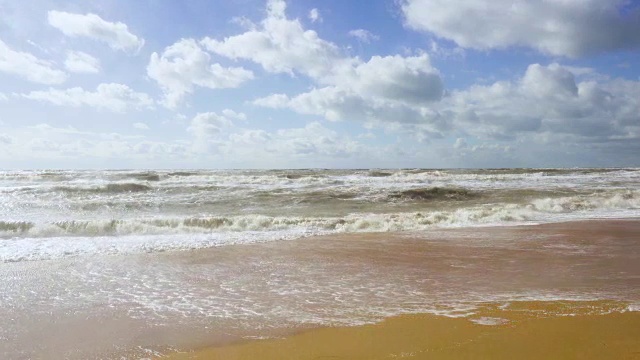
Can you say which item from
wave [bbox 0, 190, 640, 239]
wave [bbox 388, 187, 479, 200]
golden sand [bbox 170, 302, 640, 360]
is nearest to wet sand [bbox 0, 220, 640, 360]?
golden sand [bbox 170, 302, 640, 360]

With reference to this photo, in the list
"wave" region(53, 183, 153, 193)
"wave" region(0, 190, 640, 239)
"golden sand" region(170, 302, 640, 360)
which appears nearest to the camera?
"golden sand" region(170, 302, 640, 360)

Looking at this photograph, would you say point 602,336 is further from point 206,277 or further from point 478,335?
point 206,277

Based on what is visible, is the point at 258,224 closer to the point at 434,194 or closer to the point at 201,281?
the point at 201,281

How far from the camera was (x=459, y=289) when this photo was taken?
581 cm

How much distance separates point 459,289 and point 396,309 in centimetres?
127

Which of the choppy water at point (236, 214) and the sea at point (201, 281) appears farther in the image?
the choppy water at point (236, 214)

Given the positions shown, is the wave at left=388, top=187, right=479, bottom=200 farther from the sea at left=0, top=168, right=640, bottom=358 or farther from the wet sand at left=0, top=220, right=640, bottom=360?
the wet sand at left=0, top=220, right=640, bottom=360

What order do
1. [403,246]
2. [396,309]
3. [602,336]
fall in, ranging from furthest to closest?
[403,246] < [396,309] < [602,336]

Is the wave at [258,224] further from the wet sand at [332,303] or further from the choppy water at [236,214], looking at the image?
the wet sand at [332,303]

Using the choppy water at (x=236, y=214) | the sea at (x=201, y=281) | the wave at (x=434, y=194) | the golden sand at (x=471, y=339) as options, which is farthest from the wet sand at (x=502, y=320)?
the wave at (x=434, y=194)

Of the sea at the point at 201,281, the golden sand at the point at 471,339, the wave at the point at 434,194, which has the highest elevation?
the wave at the point at 434,194

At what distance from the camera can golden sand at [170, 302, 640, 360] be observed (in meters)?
3.73

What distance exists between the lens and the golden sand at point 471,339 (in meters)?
3.73

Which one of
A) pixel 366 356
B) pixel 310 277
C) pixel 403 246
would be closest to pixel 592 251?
pixel 403 246
